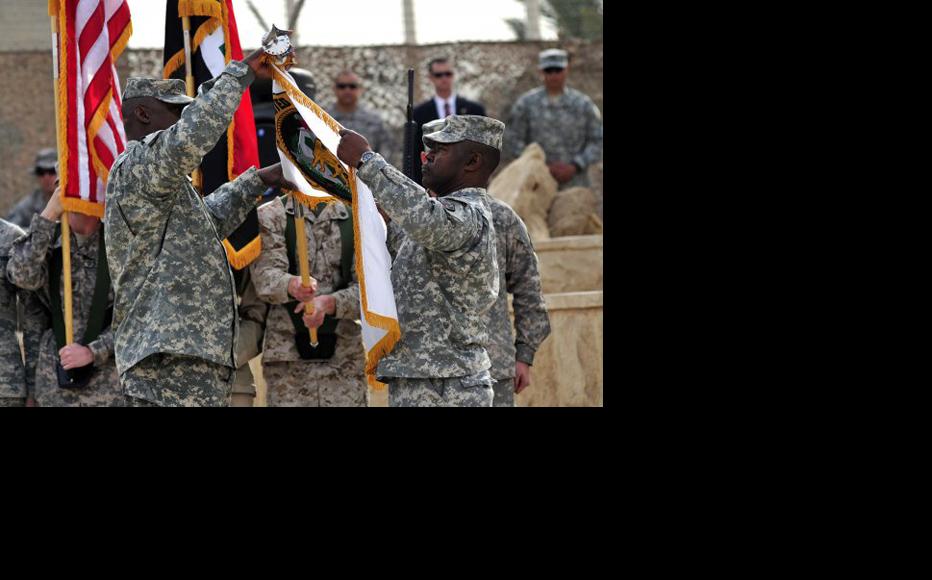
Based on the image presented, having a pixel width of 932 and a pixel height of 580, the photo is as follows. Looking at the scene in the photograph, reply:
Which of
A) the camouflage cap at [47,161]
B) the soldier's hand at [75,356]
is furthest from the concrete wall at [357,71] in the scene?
the soldier's hand at [75,356]

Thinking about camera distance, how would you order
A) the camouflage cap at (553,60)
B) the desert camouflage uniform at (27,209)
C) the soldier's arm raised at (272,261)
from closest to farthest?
the soldier's arm raised at (272,261) < the desert camouflage uniform at (27,209) < the camouflage cap at (553,60)

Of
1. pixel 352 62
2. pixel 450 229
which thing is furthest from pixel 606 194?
pixel 352 62

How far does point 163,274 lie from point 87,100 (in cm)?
129

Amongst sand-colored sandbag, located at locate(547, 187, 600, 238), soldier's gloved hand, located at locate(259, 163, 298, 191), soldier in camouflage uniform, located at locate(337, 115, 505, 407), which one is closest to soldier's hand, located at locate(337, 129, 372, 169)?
soldier in camouflage uniform, located at locate(337, 115, 505, 407)

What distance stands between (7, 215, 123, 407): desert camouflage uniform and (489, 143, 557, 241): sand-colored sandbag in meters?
5.12

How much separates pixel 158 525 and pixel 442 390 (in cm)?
137

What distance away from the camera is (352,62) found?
13898 mm

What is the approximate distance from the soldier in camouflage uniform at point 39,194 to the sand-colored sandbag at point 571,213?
4.00 meters

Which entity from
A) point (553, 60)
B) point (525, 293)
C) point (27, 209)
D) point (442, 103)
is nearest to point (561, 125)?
point (553, 60)

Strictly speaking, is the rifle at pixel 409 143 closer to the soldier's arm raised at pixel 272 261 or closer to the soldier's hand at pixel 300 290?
the soldier's arm raised at pixel 272 261

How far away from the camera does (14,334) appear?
698 cm

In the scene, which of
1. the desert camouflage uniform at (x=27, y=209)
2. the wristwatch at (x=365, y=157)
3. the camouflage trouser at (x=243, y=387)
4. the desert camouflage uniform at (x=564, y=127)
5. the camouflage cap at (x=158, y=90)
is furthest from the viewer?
the desert camouflage uniform at (x=564, y=127)

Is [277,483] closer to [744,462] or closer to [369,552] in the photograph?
[369,552]

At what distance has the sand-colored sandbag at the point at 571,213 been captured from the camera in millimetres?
11781
